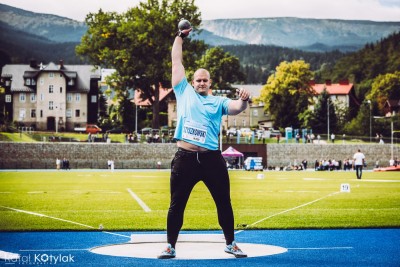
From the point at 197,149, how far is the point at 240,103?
2.62 ft

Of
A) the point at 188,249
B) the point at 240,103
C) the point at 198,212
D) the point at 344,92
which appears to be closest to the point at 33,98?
the point at 344,92

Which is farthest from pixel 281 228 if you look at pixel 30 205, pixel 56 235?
pixel 30 205

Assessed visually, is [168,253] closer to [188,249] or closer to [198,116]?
[188,249]

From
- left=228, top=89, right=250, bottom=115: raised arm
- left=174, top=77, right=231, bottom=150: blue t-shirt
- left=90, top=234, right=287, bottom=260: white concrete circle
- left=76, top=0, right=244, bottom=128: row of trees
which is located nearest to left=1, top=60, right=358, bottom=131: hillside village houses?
left=76, top=0, right=244, bottom=128: row of trees

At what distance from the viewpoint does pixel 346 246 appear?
1086 cm

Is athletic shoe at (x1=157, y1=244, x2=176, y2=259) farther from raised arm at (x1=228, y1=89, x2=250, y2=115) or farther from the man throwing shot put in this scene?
raised arm at (x1=228, y1=89, x2=250, y2=115)

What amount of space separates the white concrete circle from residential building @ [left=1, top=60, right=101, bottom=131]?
102820 mm

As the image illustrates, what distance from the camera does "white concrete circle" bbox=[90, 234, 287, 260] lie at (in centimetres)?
965

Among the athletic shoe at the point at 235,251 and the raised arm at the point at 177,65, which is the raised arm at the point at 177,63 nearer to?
the raised arm at the point at 177,65

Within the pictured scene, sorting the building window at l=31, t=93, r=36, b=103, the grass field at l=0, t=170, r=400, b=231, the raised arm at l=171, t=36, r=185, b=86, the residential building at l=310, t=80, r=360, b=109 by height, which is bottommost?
the grass field at l=0, t=170, r=400, b=231

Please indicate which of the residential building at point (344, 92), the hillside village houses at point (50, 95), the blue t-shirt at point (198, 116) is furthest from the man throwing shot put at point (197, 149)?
the residential building at point (344, 92)

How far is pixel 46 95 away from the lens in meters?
115

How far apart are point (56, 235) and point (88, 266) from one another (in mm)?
4284

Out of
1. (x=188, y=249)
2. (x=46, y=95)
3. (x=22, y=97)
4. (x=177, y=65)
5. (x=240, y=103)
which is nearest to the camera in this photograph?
(x=240, y=103)
